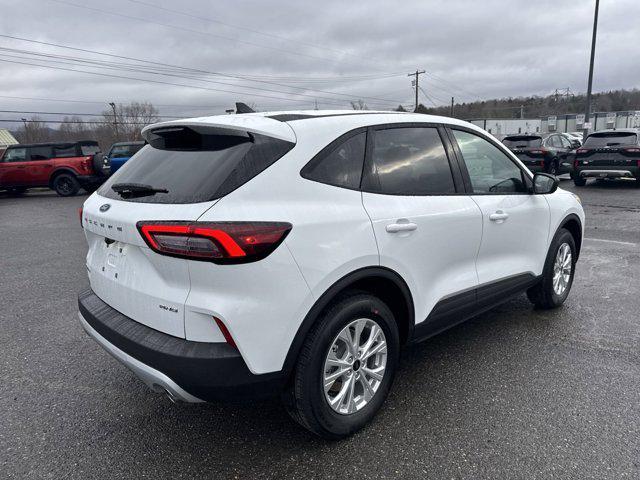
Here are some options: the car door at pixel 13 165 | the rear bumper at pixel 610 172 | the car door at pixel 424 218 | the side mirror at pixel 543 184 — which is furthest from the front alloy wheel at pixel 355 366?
the car door at pixel 13 165

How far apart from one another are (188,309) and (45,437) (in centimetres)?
137

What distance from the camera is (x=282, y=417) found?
2777mm

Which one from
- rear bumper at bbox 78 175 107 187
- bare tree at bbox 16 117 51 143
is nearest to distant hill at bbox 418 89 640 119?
bare tree at bbox 16 117 51 143

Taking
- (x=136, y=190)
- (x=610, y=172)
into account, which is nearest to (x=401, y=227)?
(x=136, y=190)

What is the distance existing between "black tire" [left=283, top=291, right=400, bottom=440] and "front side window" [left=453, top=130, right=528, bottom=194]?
4.31 feet

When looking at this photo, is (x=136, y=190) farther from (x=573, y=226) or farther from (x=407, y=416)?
(x=573, y=226)

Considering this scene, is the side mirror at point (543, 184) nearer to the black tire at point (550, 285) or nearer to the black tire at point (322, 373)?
the black tire at point (550, 285)

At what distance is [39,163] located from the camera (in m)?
16.1

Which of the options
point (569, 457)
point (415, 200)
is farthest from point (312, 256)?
point (569, 457)

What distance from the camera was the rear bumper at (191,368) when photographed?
205cm

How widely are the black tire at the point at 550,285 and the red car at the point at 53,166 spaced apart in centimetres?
1561

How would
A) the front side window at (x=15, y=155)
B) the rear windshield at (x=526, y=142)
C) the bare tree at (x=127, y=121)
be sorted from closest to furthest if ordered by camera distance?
1. the rear windshield at (x=526, y=142)
2. the front side window at (x=15, y=155)
3. the bare tree at (x=127, y=121)

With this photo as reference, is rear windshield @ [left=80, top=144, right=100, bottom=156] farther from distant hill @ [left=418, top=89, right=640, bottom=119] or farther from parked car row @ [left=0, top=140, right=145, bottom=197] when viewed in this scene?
distant hill @ [left=418, top=89, right=640, bottom=119]

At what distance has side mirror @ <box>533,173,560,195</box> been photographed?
3.74m
